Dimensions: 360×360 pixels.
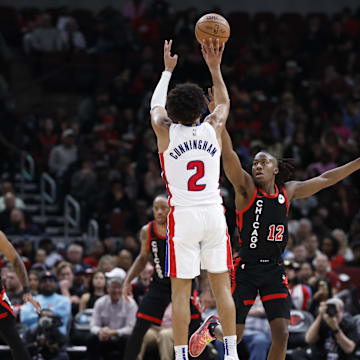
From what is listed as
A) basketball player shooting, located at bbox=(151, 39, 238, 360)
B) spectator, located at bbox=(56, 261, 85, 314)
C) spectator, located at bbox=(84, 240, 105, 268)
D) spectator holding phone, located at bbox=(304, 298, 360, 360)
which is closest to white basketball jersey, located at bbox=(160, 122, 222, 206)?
basketball player shooting, located at bbox=(151, 39, 238, 360)

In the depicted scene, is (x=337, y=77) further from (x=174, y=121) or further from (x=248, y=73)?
(x=174, y=121)

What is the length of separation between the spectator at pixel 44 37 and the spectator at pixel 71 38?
15 centimetres

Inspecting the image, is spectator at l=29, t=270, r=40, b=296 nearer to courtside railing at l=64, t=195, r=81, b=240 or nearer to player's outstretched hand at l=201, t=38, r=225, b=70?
courtside railing at l=64, t=195, r=81, b=240

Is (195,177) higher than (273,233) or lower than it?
higher

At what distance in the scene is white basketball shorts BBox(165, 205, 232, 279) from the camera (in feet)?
21.5

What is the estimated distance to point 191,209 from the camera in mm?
6566

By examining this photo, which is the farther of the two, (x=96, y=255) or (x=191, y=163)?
(x=96, y=255)

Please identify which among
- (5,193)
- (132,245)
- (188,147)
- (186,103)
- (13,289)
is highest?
(5,193)

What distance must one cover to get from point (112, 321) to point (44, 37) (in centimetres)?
949

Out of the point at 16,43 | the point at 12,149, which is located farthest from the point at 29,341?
the point at 16,43

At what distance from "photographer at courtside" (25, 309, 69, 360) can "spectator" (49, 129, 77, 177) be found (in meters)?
6.15

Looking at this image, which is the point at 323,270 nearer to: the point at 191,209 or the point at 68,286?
the point at 68,286

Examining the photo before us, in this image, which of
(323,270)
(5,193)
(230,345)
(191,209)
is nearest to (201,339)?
(230,345)

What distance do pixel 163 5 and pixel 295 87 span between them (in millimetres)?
4292
